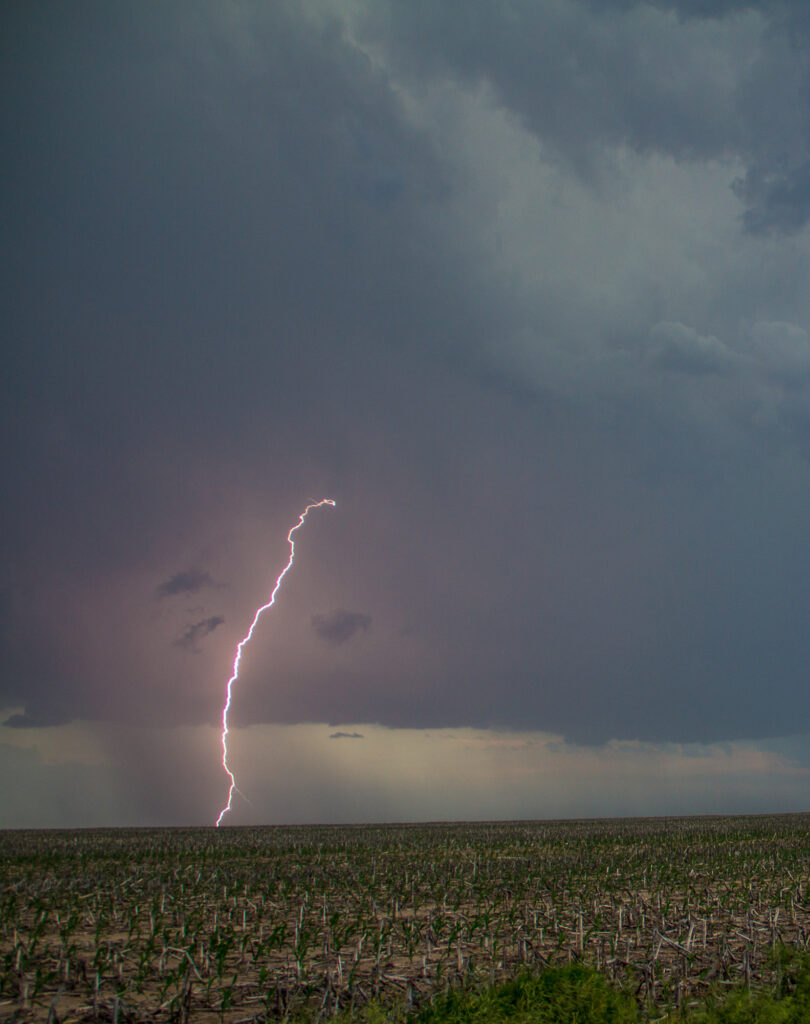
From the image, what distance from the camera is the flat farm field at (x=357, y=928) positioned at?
9.09 meters

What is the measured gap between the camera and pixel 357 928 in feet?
42.8

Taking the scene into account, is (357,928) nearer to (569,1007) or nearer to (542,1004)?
(542,1004)

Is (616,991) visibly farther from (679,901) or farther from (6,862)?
(6,862)

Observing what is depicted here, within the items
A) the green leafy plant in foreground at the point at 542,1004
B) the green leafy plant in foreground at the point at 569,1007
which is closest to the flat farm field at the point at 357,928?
the green leafy plant in foreground at the point at 569,1007

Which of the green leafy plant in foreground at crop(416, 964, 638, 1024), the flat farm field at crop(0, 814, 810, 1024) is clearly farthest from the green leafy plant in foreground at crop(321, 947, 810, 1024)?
the flat farm field at crop(0, 814, 810, 1024)

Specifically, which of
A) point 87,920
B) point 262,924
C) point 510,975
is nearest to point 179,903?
point 87,920

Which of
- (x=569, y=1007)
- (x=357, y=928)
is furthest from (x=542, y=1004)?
(x=357, y=928)

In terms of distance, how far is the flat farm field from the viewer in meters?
9.09

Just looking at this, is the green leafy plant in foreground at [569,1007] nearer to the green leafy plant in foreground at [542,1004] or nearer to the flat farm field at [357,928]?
the green leafy plant in foreground at [542,1004]

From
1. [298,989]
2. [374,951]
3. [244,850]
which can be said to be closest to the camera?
[298,989]

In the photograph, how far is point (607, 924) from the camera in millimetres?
13703

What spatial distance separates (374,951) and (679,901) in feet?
31.1

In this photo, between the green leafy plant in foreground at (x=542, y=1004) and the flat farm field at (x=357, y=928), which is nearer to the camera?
the green leafy plant in foreground at (x=542, y=1004)

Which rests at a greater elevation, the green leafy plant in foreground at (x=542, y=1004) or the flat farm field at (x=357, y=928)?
the green leafy plant in foreground at (x=542, y=1004)
